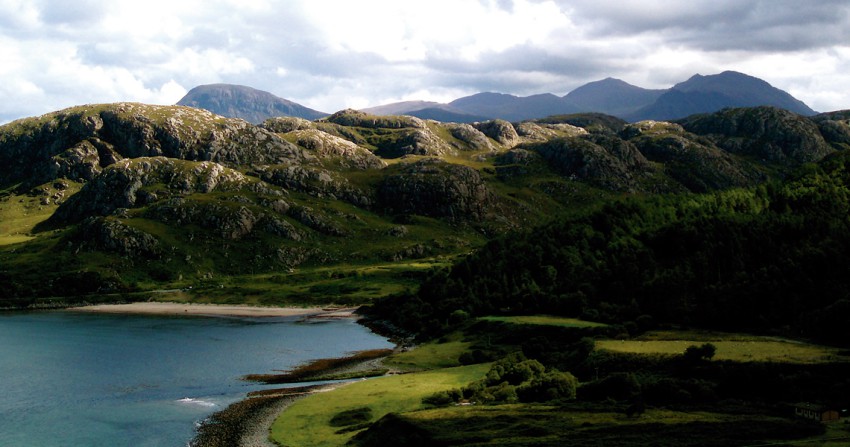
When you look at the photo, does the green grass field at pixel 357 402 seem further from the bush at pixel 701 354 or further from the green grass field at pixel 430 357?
the bush at pixel 701 354

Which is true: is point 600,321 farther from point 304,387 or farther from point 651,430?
point 651,430

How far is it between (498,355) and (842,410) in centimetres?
6357

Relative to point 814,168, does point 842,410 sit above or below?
below

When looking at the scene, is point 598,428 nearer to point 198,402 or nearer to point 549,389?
point 549,389

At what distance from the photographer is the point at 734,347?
341 feet

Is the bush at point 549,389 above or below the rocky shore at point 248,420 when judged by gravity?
above

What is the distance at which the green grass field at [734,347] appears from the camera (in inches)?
3607

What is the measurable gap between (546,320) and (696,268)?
126 feet

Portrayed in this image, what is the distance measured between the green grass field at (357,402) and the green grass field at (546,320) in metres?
26.3

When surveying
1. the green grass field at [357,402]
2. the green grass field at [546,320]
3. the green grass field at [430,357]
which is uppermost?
the green grass field at [546,320]

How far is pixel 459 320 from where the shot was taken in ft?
546

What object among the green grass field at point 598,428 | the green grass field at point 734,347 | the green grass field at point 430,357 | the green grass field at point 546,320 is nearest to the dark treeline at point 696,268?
the green grass field at point 546,320

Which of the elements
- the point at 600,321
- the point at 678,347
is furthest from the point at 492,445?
the point at 600,321

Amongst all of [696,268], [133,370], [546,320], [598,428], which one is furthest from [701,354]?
[133,370]
